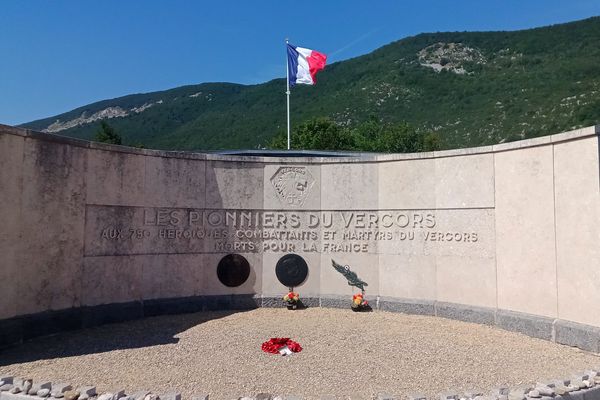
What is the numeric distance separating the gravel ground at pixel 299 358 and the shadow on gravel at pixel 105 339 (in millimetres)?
14

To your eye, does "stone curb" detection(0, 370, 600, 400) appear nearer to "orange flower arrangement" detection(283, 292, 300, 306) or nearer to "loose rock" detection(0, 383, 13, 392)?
"loose rock" detection(0, 383, 13, 392)

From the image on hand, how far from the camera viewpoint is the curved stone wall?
664 cm

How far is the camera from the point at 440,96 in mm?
54094

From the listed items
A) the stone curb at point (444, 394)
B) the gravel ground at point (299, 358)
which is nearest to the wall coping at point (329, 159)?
the gravel ground at point (299, 358)

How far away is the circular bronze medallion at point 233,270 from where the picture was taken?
370 inches

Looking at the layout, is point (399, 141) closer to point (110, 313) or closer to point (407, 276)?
point (407, 276)

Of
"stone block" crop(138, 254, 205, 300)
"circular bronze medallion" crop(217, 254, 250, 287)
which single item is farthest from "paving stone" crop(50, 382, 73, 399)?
"circular bronze medallion" crop(217, 254, 250, 287)

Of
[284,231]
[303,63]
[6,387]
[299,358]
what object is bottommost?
[299,358]

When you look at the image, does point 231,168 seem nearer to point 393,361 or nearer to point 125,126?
point 393,361

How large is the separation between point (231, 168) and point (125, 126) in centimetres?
7946

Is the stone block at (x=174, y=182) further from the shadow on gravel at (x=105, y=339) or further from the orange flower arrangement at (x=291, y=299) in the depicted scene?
the orange flower arrangement at (x=291, y=299)

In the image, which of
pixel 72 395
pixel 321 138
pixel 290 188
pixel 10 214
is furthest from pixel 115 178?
pixel 321 138

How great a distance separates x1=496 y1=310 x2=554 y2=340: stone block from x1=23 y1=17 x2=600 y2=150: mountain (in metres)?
32.3

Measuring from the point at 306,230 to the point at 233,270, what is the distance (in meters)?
1.77
